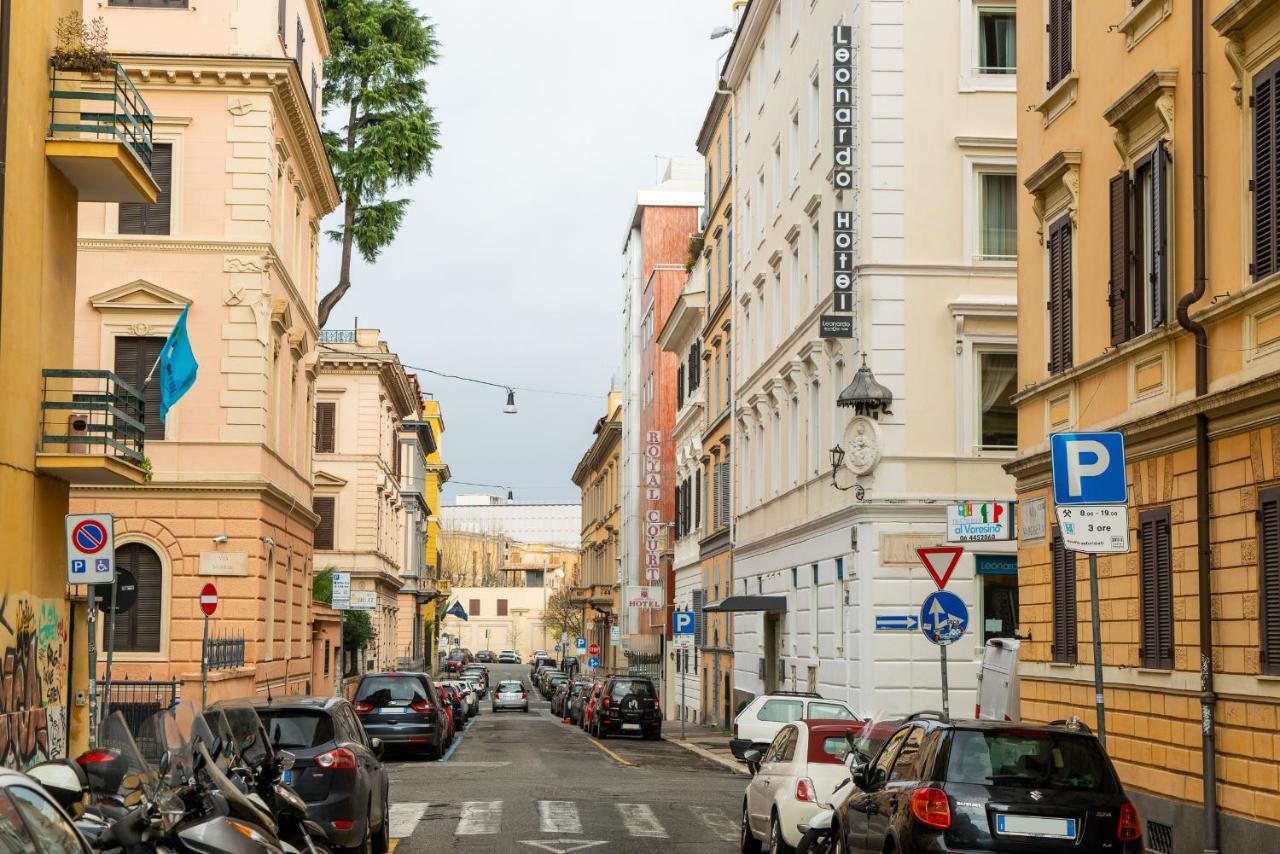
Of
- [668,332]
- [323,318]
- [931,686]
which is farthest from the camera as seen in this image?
[668,332]

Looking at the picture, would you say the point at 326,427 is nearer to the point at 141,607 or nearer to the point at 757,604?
the point at 757,604

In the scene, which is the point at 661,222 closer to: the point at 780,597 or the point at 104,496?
the point at 780,597

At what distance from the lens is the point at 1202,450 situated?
16.4 meters

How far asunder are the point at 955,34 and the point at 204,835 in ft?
83.8

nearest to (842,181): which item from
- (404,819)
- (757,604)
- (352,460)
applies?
(757,604)

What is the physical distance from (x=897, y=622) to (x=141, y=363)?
1540cm

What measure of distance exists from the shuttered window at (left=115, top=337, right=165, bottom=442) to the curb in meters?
12.9

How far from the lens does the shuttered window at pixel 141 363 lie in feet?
110

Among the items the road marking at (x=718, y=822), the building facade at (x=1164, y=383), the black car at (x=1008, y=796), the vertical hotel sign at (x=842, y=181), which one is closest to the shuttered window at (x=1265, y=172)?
the building facade at (x=1164, y=383)

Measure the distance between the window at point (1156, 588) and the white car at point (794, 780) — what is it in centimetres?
317

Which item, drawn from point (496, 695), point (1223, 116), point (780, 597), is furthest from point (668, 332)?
point (1223, 116)

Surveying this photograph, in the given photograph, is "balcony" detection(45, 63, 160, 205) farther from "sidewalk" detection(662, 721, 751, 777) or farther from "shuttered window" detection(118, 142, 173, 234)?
"sidewalk" detection(662, 721, 751, 777)

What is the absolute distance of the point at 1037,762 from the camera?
11859 mm

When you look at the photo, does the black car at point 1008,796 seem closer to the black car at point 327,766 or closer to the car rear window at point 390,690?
the black car at point 327,766
